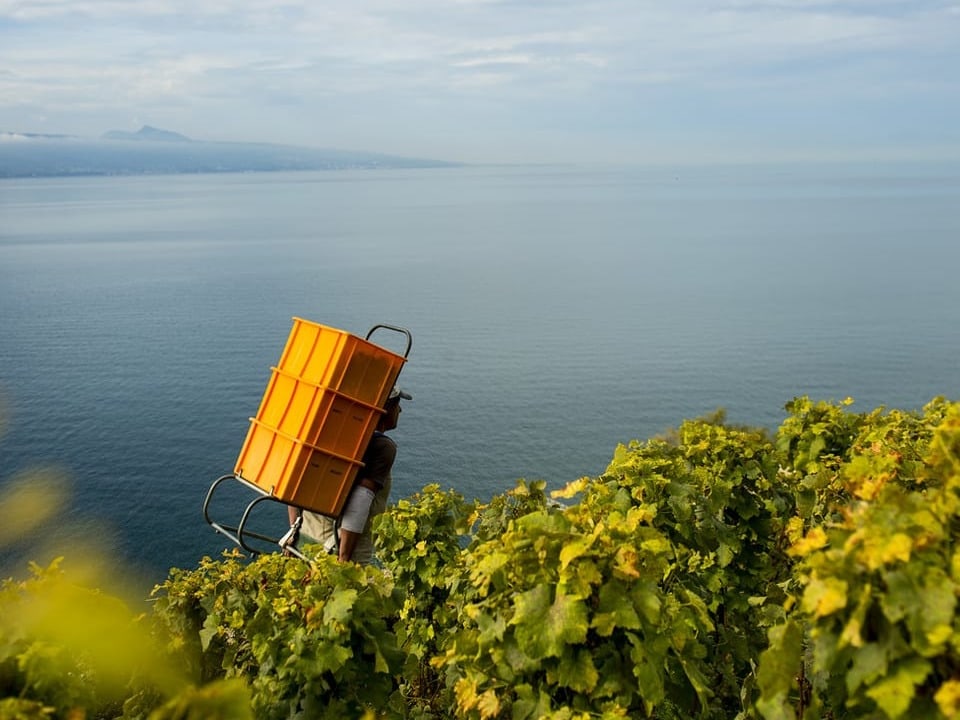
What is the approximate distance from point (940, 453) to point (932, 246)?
6481 inches

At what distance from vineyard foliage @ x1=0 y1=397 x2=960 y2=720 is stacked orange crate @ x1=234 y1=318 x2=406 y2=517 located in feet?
2.94

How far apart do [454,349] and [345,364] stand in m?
66.6

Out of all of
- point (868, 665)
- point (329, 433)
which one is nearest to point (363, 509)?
point (329, 433)

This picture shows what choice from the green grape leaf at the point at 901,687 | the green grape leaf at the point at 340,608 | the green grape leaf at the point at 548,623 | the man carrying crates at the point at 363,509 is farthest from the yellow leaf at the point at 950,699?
the man carrying crates at the point at 363,509

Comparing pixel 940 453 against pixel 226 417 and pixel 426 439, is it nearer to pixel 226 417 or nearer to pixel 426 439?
pixel 426 439

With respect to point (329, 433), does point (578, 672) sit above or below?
above

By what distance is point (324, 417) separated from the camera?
396 inches

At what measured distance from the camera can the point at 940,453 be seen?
3.79m

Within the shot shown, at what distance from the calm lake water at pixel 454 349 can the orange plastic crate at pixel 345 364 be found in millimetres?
3529

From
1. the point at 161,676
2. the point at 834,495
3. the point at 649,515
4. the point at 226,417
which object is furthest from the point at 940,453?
the point at 226,417

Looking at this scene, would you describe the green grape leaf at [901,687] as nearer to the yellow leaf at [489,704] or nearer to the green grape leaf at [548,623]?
the green grape leaf at [548,623]

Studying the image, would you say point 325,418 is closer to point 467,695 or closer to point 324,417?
point 324,417

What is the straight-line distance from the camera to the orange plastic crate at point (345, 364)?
33.0ft


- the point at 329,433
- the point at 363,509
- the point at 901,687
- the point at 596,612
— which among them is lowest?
the point at 363,509
